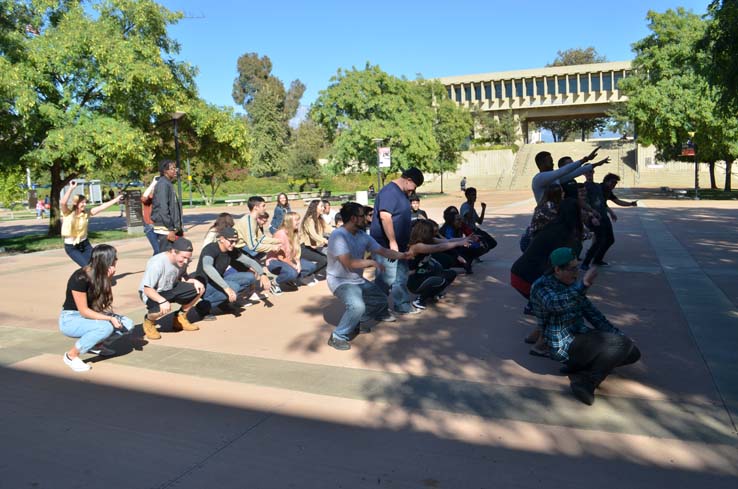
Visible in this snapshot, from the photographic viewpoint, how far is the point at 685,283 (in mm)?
8469

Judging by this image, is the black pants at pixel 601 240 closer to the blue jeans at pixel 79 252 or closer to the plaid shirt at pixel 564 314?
the plaid shirt at pixel 564 314

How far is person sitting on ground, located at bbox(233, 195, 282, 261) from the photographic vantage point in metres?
8.42

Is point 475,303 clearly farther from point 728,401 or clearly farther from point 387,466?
point 387,466

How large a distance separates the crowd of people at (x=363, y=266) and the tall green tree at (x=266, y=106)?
173 feet

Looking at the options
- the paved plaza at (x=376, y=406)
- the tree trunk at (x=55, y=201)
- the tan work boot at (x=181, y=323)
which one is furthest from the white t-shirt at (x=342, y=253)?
the tree trunk at (x=55, y=201)

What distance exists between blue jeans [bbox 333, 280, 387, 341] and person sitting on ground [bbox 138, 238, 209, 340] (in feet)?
5.41

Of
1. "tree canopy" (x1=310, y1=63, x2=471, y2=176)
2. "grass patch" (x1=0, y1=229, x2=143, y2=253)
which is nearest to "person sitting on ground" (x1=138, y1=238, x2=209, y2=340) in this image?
"grass patch" (x1=0, y1=229, x2=143, y2=253)

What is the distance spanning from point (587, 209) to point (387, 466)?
6499mm

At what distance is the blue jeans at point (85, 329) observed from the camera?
537cm

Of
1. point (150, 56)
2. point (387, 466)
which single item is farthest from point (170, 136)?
point (387, 466)

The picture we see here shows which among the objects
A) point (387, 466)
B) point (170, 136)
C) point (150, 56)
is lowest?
point (387, 466)

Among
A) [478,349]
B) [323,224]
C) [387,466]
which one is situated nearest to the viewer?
[387,466]

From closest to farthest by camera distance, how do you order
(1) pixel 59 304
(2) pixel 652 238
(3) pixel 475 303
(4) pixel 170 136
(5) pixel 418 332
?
1. (5) pixel 418 332
2. (3) pixel 475 303
3. (1) pixel 59 304
4. (2) pixel 652 238
5. (4) pixel 170 136

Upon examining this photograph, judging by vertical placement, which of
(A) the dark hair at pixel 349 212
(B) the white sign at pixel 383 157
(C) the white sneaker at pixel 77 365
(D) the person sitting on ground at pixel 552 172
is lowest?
(C) the white sneaker at pixel 77 365
